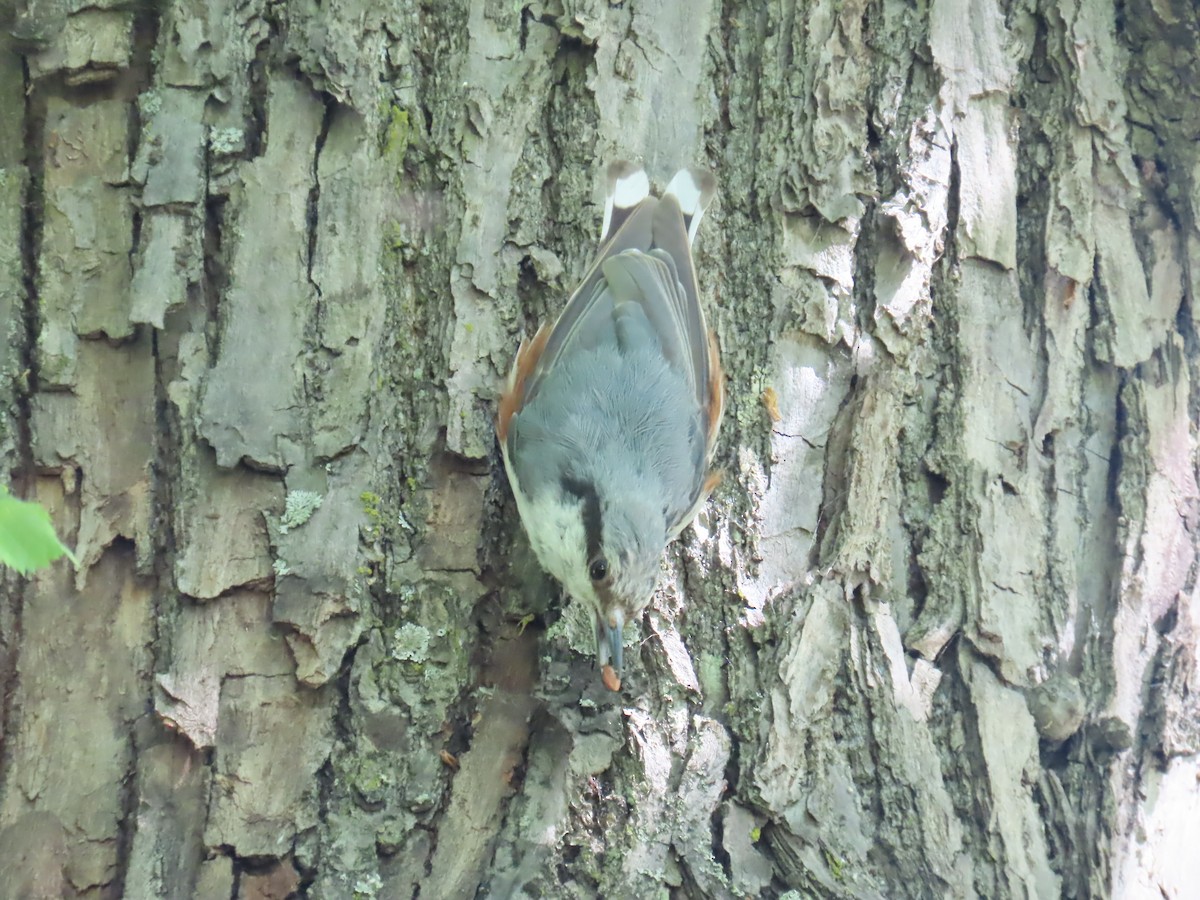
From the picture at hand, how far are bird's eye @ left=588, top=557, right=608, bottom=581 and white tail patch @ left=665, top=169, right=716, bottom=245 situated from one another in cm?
85

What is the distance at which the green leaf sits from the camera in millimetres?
912

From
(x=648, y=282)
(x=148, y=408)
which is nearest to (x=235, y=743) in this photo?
(x=148, y=408)

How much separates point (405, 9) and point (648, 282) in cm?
94

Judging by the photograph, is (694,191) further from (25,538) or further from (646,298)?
(25,538)

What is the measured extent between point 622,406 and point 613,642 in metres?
0.76

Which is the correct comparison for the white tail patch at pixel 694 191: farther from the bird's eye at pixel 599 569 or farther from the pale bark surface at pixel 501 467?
the bird's eye at pixel 599 569

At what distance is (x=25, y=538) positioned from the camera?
94 centimetres

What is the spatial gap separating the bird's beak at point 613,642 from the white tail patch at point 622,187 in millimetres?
923

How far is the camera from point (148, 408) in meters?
2.12

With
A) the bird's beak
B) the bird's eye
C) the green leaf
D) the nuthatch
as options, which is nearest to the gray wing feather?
the nuthatch

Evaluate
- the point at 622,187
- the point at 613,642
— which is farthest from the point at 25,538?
the point at 622,187

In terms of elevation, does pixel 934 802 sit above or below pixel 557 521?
below

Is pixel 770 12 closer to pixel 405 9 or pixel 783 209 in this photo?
pixel 783 209

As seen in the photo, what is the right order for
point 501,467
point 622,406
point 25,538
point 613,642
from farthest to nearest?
point 622,406 → point 501,467 → point 613,642 → point 25,538
